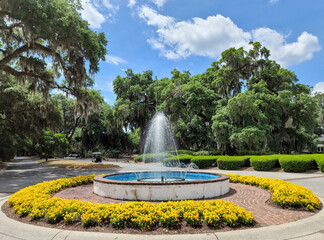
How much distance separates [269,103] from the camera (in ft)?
81.3

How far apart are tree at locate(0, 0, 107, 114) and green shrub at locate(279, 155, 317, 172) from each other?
16191mm

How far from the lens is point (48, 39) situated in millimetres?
14047

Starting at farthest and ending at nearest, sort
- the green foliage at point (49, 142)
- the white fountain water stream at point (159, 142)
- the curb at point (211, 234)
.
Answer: the green foliage at point (49, 142) < the white fountain water stream at point (159, 142) < the curb at point (211, 234)

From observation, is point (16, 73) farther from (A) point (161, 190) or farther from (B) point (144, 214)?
(B) point (144, 214)

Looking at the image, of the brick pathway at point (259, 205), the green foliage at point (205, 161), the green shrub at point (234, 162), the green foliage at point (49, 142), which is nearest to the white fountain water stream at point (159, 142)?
the green foliage at point (205, 161)

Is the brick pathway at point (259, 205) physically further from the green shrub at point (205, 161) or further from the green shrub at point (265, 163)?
the green shrub at point (205, 161)

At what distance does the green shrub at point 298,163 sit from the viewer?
1608 centimetres

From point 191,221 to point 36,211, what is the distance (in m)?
3.65

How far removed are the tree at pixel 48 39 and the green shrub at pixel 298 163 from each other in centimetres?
1619

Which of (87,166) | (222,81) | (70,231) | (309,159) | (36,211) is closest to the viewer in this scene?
(70,231)

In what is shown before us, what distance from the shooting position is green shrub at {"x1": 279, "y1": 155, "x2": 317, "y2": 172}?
52.7ft

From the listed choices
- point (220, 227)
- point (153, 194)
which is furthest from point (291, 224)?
point (153, 194)

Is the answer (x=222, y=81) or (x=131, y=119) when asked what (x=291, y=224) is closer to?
(x=222, y=81)

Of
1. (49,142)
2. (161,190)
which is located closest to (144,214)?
(161,190)
